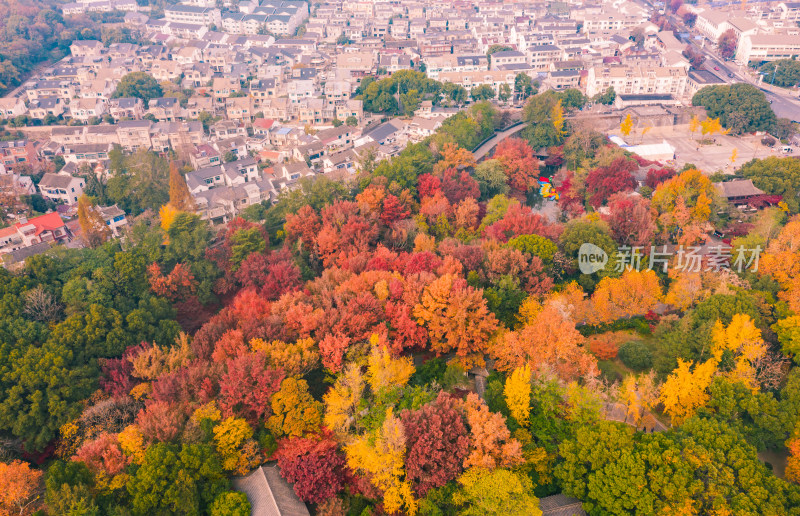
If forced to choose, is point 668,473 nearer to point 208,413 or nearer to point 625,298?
point 625,298

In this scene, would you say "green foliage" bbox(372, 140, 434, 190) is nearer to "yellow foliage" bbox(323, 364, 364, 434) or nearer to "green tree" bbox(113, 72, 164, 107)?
"yellow foliage" bbox(323, 364, 364, 434)

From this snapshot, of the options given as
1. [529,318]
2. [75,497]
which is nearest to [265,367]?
[75,497]

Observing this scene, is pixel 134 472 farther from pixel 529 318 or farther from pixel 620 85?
pixel 620 85

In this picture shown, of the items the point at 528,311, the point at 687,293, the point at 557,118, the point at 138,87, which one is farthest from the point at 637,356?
the point at 138,87

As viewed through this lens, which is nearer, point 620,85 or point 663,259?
point 663,259

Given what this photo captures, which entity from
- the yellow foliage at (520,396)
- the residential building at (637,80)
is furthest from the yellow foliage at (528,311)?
the residential building at (637,80)

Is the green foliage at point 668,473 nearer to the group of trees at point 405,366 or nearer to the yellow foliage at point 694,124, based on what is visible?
the group of trees at point 405,366
